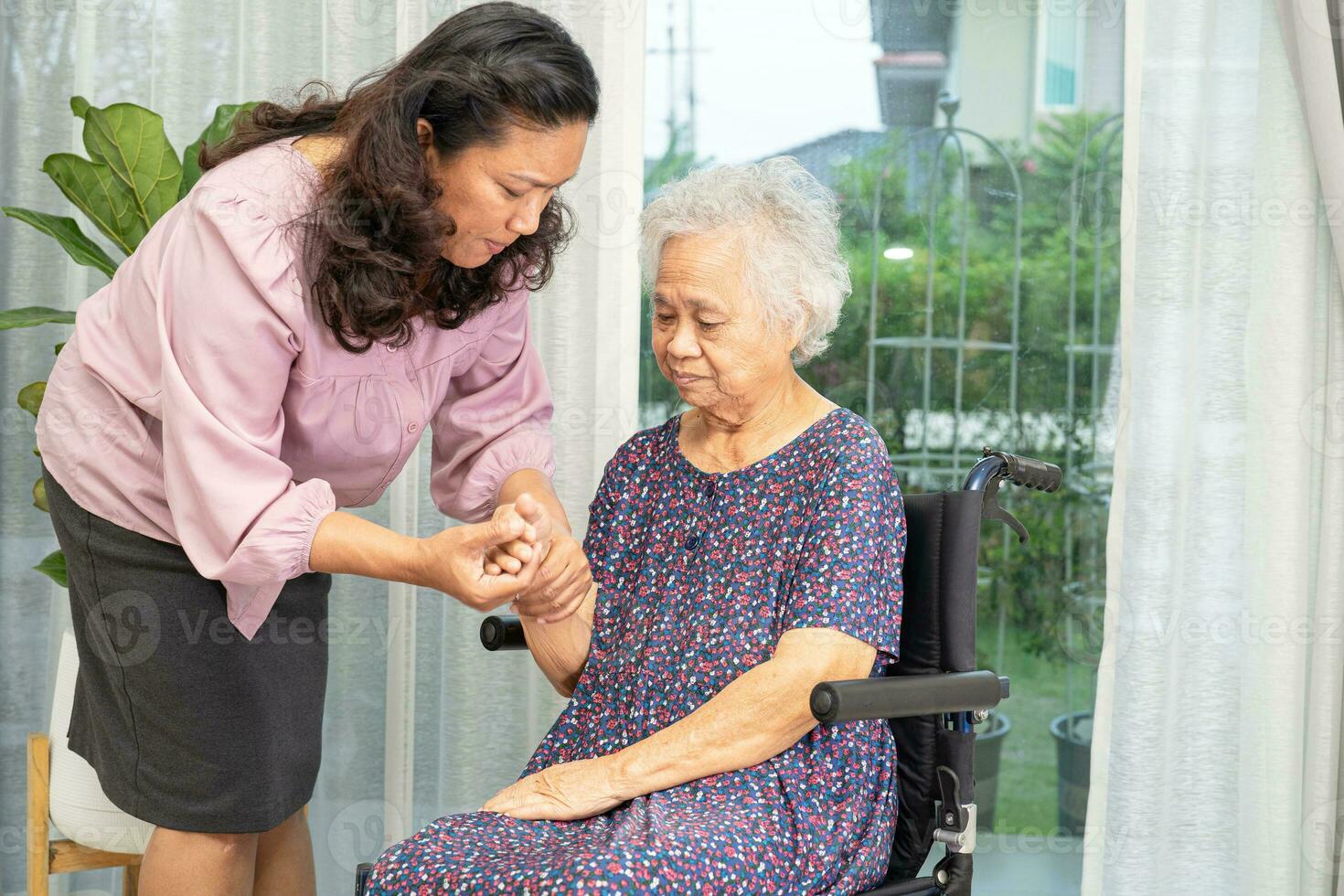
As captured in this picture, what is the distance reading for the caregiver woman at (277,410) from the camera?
1368mm

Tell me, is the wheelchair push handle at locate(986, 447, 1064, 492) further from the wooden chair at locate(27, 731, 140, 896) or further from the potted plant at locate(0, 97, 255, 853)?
the wooden chair at locate(27, 731, 140, 896)

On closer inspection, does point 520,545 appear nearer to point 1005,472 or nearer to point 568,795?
point 568,795

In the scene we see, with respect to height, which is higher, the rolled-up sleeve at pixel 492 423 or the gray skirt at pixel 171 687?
the rolled-up sleeve at pixel 492 423

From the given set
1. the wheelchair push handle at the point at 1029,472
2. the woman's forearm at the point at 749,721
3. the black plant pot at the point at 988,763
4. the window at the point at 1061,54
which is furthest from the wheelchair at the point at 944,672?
the window at the point at 1061,54

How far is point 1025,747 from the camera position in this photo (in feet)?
8.95

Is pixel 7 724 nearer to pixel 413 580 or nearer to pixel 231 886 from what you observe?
pixel 231 886

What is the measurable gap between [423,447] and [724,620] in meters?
1.16

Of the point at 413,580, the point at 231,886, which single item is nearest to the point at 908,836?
the point at 413,580

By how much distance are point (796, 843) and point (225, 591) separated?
771 mm

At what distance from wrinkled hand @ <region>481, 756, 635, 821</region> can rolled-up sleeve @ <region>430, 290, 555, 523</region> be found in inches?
16.5

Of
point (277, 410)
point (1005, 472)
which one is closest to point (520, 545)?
point (277, 410)

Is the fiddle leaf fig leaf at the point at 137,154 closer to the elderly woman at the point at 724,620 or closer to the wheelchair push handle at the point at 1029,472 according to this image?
the elderly woman at the point at 724,620

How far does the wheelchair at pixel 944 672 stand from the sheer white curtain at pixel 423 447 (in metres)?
0.97

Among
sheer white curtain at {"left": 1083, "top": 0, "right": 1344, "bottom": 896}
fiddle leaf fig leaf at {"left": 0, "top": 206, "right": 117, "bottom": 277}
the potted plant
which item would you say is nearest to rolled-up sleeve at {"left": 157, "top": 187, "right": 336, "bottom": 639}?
the potted plant
